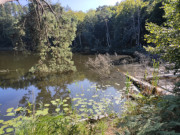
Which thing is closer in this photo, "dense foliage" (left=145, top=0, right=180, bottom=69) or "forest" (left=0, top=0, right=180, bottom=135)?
"forest" (left=0, top=0, right=180, bottom=135)

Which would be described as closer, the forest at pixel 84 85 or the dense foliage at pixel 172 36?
the forest at pixel 84 85

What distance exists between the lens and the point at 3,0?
1.54m

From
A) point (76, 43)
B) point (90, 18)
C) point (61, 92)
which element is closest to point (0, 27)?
point (76, 43)

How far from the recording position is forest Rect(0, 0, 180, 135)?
197 centimetres

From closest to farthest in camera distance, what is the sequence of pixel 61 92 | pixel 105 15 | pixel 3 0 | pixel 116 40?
pixel 3 0, pixel 61 92, pixel 116 40, pixel 105 15

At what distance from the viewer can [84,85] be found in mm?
7480

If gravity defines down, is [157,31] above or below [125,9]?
below

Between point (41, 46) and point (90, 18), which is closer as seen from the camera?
point (41, 46)

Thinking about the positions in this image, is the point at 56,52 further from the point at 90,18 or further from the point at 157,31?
the point at 90,18

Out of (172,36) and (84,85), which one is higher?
(172,36)

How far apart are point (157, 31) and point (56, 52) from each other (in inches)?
229

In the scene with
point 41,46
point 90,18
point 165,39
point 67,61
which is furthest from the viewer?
point 90,18

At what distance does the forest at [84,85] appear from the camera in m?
1.97

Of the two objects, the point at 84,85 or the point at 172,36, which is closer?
the point at 172,36
